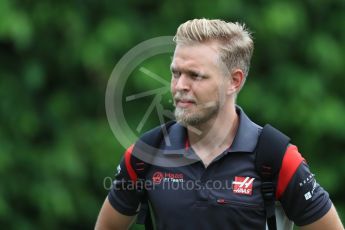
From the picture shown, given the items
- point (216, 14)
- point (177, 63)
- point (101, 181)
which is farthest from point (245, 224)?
point (101, 181)

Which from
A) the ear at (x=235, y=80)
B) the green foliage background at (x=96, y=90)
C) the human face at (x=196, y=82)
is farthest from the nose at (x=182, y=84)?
the green foliage background at (x=96, y=90)

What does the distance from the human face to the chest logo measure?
35cm

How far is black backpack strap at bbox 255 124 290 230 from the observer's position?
4789mm

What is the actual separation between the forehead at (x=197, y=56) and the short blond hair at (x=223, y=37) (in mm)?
29

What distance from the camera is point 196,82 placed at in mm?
4895

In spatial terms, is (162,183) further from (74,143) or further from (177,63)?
(74,143)

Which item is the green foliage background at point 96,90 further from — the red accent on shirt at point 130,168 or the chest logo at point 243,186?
the chest logo at point 243,186

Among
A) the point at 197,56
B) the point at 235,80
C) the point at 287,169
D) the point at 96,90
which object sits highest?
the point at 197,56

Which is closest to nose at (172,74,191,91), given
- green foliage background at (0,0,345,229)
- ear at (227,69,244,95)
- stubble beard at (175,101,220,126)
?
stubble beard at (175,101,220,126)

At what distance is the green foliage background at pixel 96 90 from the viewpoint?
33.3ft

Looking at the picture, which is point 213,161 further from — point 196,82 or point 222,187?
point 196,82

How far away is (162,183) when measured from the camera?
16.4 ft

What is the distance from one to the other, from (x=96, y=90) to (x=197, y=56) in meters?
6.06

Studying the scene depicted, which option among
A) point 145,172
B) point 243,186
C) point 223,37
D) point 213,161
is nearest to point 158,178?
point 145,172
